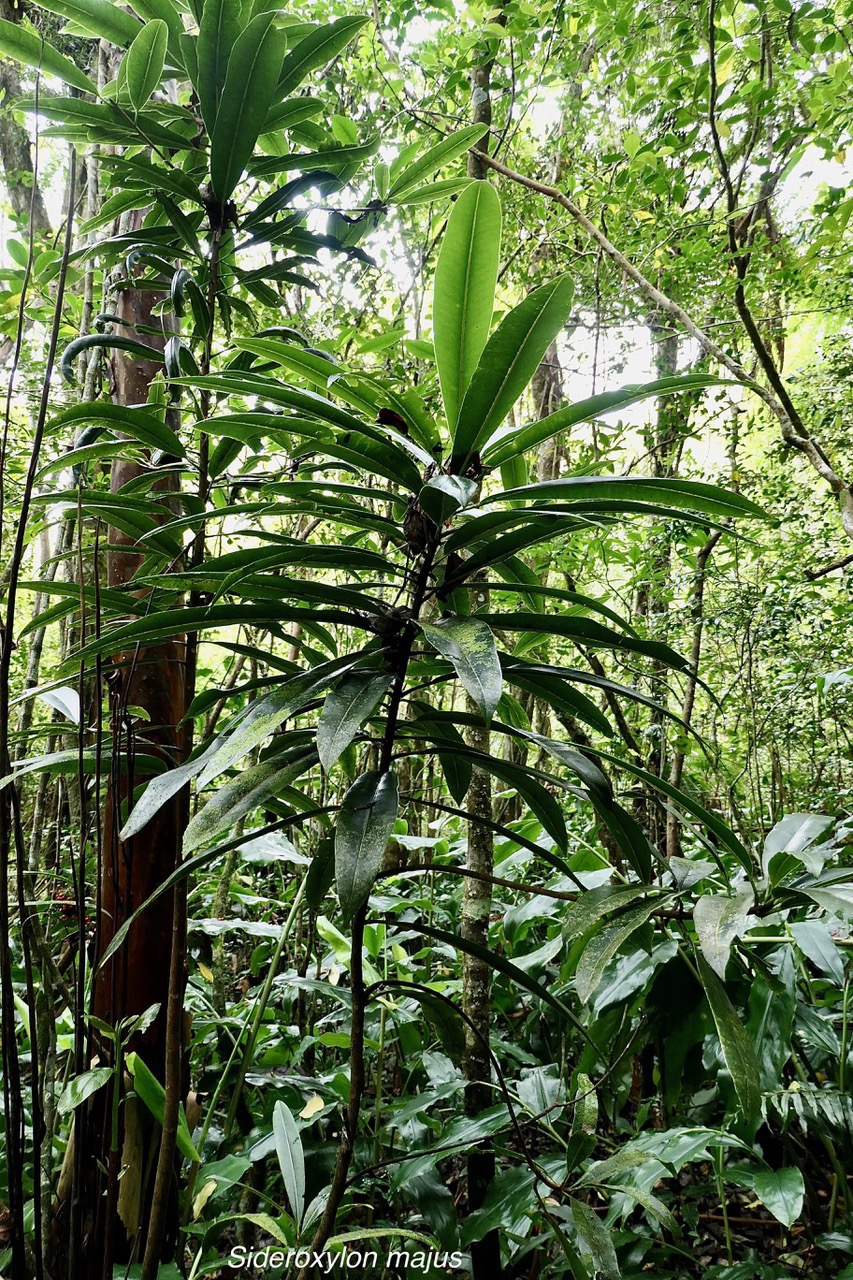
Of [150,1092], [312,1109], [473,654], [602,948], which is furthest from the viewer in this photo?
[312,1109]

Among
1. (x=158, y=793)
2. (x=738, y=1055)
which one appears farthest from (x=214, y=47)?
(x=738, y=1055)

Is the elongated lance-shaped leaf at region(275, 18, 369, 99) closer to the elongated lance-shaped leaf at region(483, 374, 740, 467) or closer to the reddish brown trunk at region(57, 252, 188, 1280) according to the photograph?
the reddish brown trunk at region(57, 252, 188, 1280)

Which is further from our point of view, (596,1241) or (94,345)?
(94,345)

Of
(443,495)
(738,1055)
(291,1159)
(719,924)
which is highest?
(443,495)

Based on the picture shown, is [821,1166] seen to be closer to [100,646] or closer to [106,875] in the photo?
[106,875]

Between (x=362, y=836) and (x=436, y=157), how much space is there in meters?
0.92

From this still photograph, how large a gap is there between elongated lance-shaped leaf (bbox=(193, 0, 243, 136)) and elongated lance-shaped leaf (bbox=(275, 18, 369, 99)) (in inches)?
3.2

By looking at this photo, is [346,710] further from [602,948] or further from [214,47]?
[214,47]

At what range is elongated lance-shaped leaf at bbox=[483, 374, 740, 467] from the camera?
66 cm

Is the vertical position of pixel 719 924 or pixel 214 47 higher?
pixel 214 47

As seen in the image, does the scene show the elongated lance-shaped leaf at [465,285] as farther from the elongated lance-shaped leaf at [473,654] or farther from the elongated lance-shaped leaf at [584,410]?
the elongated lance-shaped leaf at [473,654]

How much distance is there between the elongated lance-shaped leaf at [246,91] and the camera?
2.57 ft

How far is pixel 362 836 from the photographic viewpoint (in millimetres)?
614

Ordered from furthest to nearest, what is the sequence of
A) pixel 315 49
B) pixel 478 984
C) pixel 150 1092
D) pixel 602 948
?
pixel 478 984
pixel 315 49
pixel 150 1092
pixel 602 948
